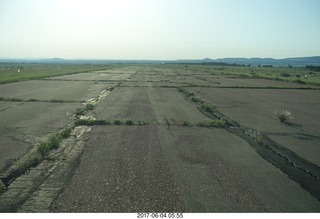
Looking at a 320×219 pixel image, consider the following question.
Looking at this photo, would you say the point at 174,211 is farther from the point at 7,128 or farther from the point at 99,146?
the point at 7,128

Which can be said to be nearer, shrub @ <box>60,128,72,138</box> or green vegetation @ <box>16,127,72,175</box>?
green vegetation @ <box>16,127,72,175</box>

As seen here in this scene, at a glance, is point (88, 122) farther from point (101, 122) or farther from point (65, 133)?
point (65, 133)

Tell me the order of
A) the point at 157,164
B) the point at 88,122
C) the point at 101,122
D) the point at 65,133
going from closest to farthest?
1. the point at 157,164
2. the point at 65,133
3. the point at 88,122
4. the point at 101,122

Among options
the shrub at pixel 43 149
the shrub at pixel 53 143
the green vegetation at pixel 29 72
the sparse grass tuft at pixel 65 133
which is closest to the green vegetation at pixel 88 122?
the sparse grass tuft at pixel 65 133

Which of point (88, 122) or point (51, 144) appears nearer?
point (51, 144)

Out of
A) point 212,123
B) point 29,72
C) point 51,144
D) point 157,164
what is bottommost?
point 29,72

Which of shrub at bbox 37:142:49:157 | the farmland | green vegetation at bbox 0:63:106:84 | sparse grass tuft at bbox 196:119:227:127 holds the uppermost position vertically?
shrub at bbox 37:142:49:157

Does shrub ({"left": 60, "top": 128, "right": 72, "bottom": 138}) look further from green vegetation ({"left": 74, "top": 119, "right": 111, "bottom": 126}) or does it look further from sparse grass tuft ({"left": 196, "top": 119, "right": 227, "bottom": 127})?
sparse grass tuft ({"left": 196, "top": 119, "right": 227, "bottom": 127})

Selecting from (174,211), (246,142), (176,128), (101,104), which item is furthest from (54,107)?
(174,211)

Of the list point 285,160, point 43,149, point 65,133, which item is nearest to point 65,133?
point 65,133

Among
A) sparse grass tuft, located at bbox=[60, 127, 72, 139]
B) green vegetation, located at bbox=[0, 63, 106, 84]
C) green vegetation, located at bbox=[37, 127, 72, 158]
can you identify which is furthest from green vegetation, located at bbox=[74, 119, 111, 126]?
green vegetation, located at bbox=[0, 63, 106, 84]

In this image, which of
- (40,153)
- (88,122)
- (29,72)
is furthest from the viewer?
(29,72)

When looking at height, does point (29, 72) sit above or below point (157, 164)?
below
